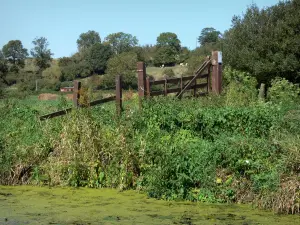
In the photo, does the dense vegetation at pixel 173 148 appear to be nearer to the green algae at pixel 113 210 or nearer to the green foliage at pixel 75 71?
the green algae at pixel 113 210

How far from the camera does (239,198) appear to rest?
974 centimetres

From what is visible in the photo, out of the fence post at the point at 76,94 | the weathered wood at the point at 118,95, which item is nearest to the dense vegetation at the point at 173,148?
the weathered wood at the point at 118,95

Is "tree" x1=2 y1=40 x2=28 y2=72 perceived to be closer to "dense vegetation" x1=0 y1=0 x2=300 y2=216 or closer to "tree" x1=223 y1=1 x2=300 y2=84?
"tree" x1=223 y1=1 x2=300 y2=84

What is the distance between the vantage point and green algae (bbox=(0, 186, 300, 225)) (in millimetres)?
8453

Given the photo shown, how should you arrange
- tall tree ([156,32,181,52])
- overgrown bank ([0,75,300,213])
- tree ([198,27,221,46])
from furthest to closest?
tree ([198,27,221,46]) → tall tree ([156,32,181,52]) → overgrown bank ([0,75,300,213])

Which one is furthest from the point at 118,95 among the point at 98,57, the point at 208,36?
the point at 208,36

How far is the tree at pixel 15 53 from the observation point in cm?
10472

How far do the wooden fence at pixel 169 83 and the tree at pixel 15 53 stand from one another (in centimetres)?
9056

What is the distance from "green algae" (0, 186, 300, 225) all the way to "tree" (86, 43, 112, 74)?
79.5 m

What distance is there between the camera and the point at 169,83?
50.9 ft

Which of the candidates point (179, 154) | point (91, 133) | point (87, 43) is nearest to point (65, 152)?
point (91, 133)

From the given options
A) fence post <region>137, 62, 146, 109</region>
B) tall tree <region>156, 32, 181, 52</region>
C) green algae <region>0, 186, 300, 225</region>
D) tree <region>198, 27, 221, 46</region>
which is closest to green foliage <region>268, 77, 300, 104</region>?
fence post <region>137, 62, 146, 109</region>

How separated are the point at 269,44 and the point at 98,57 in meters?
66.6

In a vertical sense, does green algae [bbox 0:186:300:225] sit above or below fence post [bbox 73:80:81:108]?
below
